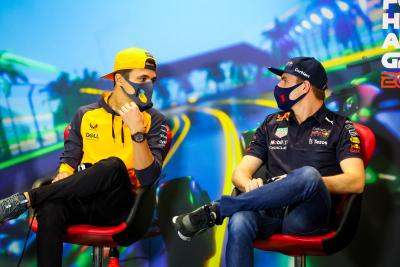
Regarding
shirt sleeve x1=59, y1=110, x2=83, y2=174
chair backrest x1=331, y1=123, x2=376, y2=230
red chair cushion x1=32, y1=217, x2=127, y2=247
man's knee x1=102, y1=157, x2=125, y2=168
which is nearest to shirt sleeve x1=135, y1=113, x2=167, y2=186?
man's knee x1=102, y1=157, x2=125, y2=168

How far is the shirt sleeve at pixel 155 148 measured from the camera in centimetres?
322

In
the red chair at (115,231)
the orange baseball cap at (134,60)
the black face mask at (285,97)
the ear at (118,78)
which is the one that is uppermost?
the orange baseball cap at (134,60)

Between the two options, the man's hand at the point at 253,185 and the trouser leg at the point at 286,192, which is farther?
the man's hand at the point at 253,185

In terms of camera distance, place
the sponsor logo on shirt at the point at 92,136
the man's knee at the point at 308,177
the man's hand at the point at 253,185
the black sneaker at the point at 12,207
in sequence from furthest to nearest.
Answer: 1. the sponsor logo on shirt at the point at 92,136
2. the man's hand at the point at 253,185
3. the black sneaker at the point at 12,207
4. the man's knee at the point at 308,177

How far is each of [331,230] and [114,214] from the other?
1.19 m

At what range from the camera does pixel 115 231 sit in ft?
10.2

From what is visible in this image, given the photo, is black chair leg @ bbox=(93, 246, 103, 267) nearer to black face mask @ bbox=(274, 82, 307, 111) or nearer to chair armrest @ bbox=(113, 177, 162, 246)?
chair armrest @ bbox=(113, 177, 162, 246)

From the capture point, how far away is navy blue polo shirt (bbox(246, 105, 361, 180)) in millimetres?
3197

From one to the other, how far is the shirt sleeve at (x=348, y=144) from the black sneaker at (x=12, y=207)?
5.62 ft

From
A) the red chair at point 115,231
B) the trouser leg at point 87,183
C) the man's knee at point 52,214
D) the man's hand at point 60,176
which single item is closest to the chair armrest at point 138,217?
the red chair at point 115,231

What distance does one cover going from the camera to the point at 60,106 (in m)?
→ 4.18

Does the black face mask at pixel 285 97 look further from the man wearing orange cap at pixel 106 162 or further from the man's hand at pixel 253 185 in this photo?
the man wearing orange cap at pixel 106 162

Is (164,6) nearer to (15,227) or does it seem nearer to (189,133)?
(189,133)

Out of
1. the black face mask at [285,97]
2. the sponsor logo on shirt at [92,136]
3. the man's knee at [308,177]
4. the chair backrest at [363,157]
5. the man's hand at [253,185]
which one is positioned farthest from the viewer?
the sponsor logo on shirt at [92,136]
